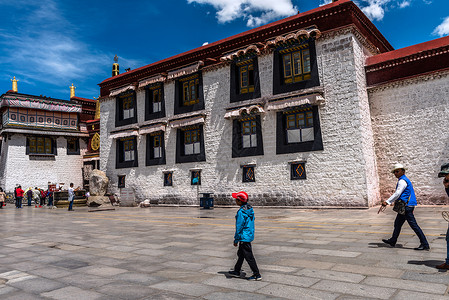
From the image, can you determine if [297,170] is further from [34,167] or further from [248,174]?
[34,167]

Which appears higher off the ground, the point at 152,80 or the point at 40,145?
the point at 152,80

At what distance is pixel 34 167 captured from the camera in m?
30.3

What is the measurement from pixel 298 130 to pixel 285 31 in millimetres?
5395

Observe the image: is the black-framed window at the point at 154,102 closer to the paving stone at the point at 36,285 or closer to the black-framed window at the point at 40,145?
the black-framed window at the point at 40,145

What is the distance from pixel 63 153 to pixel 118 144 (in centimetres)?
959

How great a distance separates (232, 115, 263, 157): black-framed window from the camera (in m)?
18.8

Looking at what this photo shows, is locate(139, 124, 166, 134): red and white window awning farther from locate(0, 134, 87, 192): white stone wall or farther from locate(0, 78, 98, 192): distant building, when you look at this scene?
locate(0, 134, 87, 192): white stone wall

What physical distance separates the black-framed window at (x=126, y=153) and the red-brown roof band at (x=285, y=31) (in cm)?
470

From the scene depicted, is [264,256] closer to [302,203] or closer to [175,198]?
[302,203]

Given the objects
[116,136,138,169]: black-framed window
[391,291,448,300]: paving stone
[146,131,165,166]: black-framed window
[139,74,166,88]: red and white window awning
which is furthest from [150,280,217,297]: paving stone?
[116,136,138,169]: black-framed window

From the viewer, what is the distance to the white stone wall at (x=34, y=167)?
2916 centimetres

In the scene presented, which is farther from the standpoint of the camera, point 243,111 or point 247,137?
point 247,137

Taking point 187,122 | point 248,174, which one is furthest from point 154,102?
point 248,174

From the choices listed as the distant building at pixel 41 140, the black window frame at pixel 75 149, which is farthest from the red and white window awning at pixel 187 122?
the black window frame at pixel 75 149
